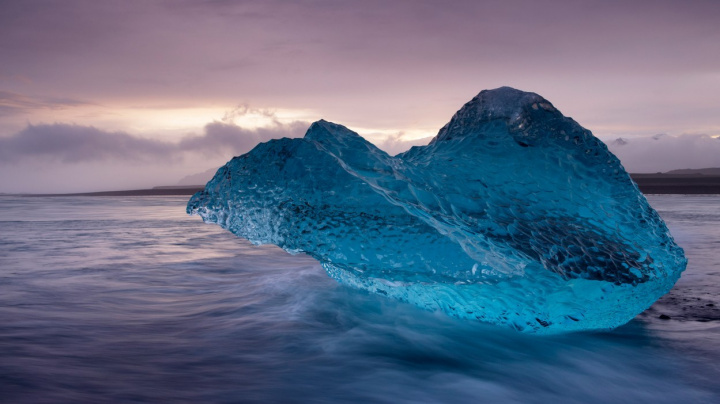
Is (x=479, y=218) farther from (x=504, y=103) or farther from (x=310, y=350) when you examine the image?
(x=504, y=103)

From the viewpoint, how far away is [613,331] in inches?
142

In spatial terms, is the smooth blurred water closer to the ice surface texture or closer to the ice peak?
the ice surface texture

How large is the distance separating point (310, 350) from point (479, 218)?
138 centimetres

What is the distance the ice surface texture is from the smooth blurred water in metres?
0.26

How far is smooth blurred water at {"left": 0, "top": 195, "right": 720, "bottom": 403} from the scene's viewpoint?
2.65 m

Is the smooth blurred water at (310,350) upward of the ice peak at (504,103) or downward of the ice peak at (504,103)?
downward

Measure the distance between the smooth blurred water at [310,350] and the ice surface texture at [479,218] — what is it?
26 centimetres

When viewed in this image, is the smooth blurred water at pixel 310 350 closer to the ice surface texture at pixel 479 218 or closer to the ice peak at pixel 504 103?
the ice surface texture at pixel 479 218

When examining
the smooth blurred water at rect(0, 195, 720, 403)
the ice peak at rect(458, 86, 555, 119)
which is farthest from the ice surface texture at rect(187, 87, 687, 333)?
the smooth blurred water at rect(0, 195, 720, 403)

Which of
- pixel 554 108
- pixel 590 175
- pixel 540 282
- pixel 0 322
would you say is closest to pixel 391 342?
pixel 540 282

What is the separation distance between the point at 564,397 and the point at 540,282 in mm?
618

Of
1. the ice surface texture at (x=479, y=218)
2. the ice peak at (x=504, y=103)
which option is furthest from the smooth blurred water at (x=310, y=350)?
the ice peak at (x=504, y=103)

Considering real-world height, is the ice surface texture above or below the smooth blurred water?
above

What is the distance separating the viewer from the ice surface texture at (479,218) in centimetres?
271
